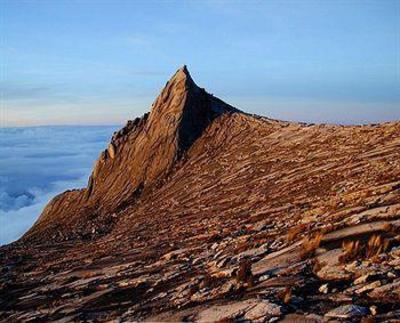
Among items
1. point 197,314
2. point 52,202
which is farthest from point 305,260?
point 52,202

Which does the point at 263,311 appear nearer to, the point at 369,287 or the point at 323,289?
the point at 323,289

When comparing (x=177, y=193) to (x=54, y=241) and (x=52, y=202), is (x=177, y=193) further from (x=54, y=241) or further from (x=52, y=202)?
(x=52, y=202)

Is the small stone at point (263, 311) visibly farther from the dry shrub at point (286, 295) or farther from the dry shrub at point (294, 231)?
the dry shrub at point (294, 231)

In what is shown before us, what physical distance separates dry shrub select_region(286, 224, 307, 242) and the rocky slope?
70 mm

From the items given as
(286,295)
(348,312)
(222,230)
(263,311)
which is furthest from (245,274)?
(222,230)

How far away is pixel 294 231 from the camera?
60.5ft

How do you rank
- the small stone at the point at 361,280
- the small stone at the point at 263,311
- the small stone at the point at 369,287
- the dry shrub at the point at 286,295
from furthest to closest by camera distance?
the small stone at the point at 361,280
the dry shrub at the point at 286,295
the small stone at the point at 369,287
the small stone at the point at 263,311

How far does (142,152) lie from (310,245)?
114 feet

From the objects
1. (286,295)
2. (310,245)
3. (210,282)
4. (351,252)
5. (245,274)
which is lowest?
(286,295)

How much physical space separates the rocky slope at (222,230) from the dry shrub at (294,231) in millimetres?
70

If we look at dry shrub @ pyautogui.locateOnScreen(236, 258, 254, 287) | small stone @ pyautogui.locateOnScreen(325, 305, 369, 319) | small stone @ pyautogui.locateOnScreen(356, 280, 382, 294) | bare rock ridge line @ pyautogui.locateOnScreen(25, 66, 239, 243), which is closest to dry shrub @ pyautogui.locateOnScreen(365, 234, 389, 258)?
small stone @ pyautogui.locateOnScreen(356, 280, 382, 294)

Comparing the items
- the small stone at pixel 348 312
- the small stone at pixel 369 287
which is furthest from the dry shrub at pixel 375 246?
the small stone at pixel 348 312

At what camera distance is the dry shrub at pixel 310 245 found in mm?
15836

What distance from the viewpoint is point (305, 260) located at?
1558cm
